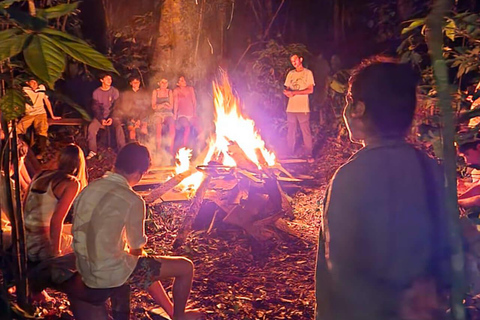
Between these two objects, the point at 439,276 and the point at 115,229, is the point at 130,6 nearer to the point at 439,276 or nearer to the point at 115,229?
the point at 115,229

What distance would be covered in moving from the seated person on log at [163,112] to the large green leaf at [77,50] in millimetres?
10938

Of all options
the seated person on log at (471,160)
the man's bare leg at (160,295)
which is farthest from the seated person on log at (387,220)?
the man's bare leg at (160,295)

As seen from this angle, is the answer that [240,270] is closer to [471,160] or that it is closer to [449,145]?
[471,160]

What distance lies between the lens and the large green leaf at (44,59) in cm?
154

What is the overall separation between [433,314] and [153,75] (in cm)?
1290

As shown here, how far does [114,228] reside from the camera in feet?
11.2

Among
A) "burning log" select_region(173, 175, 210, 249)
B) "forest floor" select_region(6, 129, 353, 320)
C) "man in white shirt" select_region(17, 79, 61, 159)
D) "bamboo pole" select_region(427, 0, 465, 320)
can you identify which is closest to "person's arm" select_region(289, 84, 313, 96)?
"forest floor" select_region(6, 129, 353, 320)

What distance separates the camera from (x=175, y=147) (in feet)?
42.3

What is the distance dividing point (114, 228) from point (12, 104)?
1.46 m

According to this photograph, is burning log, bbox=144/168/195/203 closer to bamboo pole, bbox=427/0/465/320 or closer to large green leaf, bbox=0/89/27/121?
large green leaf, bbox=0/89/27/121

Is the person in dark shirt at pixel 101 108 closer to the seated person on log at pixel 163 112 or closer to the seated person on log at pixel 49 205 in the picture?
the seated person on log at pixel 163 112

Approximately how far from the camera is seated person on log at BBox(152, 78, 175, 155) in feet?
41.1

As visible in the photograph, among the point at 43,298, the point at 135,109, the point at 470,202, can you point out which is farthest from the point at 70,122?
the point at 470,202

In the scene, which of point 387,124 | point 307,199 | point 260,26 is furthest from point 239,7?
point 387,124
